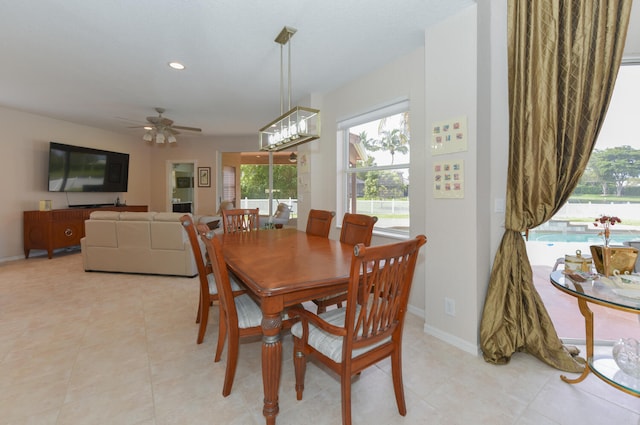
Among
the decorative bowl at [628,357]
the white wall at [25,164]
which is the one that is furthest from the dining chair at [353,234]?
the white wall at [25,164]

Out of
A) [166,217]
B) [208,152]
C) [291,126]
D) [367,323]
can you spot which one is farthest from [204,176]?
[367,323]

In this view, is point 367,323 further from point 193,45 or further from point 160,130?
point 160,130

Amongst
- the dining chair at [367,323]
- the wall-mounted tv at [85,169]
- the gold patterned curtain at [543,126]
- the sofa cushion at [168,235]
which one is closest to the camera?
the dining chair at [367,323]

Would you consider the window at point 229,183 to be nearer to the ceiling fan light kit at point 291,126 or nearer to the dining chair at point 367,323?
the ceiling fan light kit at point 291,126

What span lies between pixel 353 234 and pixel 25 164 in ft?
20.2

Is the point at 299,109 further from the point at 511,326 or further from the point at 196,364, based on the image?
the point at 511,326

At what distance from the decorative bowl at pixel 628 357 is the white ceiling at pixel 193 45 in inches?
74.7

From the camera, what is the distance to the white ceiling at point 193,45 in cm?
215

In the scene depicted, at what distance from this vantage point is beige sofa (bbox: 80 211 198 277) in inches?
152

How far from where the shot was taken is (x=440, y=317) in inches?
91.5

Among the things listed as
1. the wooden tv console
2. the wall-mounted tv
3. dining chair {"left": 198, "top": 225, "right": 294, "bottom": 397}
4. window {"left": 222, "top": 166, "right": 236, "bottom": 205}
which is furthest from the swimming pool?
window {"left": 222, "top": 166, "right": 236, "bottom": 205}

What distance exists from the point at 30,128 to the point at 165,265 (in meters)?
3.89

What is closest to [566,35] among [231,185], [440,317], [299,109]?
[299,109]

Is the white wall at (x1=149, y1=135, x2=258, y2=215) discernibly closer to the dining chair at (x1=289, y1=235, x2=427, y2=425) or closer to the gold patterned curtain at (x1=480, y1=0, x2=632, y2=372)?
the gold patterned curtain at (x1=480, y1=0, x2=632, y2=372)
